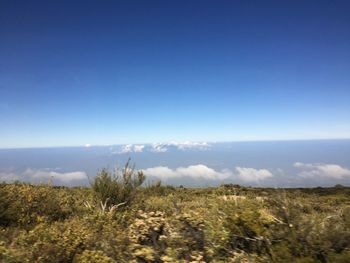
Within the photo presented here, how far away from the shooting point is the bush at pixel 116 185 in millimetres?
12195

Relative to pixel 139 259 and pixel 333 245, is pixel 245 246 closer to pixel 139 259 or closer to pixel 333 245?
pixel 333 245

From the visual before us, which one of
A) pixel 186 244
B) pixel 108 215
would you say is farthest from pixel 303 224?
pixel 108 215

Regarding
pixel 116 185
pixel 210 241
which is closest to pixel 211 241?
pixel 210 241

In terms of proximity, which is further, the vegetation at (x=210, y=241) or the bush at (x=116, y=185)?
the bush at (x=116, y=185)

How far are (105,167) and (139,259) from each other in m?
7.97

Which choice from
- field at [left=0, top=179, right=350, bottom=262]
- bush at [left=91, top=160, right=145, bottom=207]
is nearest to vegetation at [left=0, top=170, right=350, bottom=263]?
field at [left=0, top=179, right=350, bottom=262]

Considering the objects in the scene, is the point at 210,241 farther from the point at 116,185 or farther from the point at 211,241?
the point at 116,185

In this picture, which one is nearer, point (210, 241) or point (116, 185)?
point (210, 241)

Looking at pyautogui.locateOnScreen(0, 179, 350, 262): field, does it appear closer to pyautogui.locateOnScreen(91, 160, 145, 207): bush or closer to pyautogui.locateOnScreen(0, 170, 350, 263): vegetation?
pyautogui.locateOnScreen(0, 170, 350, 263): vegetation

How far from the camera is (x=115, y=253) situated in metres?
5.72

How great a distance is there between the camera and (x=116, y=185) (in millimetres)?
12289

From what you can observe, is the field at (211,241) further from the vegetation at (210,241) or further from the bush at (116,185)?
the bush at (116,185)

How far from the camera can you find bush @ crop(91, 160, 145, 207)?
40.0ft

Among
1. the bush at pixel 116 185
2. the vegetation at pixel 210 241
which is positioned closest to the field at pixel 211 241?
the vegetation at pixel 210 241
